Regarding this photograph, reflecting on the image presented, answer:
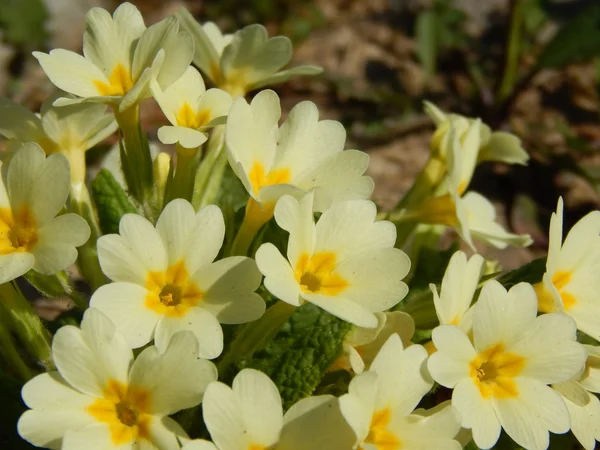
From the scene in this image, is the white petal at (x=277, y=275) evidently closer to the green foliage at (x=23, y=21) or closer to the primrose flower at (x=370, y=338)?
the primrose flower at (x=370, y=338)

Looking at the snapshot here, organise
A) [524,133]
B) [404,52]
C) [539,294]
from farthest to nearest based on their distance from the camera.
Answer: [404,52] → [524,133] → [539,294]

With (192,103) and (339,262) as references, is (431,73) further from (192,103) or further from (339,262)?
(339,262)

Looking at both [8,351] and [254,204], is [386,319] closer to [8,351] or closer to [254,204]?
[254,204]

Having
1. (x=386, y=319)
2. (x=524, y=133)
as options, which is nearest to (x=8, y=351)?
(x=386, y=319)

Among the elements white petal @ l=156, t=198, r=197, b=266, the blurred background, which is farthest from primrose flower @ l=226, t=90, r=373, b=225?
the blurred background

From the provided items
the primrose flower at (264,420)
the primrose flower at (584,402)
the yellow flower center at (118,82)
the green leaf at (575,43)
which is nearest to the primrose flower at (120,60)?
the yellow flower center at (118,82)

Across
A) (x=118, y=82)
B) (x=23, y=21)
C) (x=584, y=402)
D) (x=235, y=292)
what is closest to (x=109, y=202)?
(x=118, y=82)
